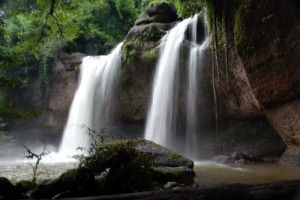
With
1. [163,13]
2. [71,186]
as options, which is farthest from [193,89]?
[71,186]

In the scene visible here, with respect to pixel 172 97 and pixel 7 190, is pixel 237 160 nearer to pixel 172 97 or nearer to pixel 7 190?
pixel 172 97

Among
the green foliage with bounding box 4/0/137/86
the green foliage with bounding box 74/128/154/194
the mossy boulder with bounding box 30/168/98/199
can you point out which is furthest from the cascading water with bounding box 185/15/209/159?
the mossy boulder with bounding box 30/168/98/199

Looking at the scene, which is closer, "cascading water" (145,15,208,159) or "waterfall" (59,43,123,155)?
"cascading water" (145,15,208,159)

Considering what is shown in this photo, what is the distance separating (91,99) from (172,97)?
630 centimetres

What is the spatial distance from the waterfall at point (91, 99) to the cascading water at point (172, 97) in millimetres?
3601

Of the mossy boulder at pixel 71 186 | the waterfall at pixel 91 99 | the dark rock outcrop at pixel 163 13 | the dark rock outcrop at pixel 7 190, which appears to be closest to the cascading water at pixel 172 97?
the dark rock outcrop at pixel 163 13

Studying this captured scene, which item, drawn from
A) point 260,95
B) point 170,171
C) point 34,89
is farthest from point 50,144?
point 170,171

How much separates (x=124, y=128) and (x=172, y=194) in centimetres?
1651

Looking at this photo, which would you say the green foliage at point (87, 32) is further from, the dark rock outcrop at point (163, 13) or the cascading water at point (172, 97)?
the cascading water at point (172, 97)

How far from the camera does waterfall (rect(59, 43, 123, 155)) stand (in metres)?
19.9

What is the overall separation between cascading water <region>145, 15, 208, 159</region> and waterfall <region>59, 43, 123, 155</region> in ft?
11.8

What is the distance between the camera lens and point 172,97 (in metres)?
16.3

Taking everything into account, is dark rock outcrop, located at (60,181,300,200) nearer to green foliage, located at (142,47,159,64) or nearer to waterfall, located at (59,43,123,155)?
green foliage, located at (142,47,159,64)

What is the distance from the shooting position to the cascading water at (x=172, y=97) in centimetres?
1603
